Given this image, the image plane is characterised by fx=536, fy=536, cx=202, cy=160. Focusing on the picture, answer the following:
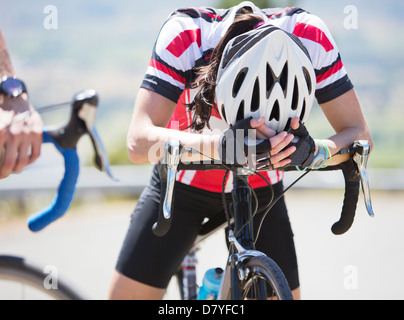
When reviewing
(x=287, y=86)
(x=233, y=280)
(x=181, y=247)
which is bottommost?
(x=233, y=280)

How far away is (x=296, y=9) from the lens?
2482 mm

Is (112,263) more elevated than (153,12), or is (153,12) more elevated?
(153,12)

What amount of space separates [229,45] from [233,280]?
35.5 inches

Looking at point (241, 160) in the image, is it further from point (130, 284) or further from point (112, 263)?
point (112, 263)

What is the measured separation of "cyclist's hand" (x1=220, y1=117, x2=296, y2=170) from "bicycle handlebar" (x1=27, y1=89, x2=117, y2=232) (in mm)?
497

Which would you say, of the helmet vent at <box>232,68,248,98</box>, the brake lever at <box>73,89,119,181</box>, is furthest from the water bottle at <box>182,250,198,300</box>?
the brake lever at <box>73,89,119,181</box>

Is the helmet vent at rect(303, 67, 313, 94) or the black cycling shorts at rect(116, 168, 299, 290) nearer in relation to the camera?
the helmet vent at rect(303, 67, 313, 94)

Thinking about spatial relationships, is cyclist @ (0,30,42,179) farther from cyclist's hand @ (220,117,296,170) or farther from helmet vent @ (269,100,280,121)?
helmet vent @ (269,100,280,121)

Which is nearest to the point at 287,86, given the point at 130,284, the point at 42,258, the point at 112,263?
the point at 130,284

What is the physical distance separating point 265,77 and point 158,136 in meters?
0.50

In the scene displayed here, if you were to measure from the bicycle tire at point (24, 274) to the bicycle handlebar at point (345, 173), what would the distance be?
28.9 inches

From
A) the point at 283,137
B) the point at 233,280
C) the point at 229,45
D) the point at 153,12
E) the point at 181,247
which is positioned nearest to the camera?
the point at 283,137

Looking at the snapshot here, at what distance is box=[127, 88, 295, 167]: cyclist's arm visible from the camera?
1868mm

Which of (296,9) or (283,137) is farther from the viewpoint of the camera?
(296,9)
